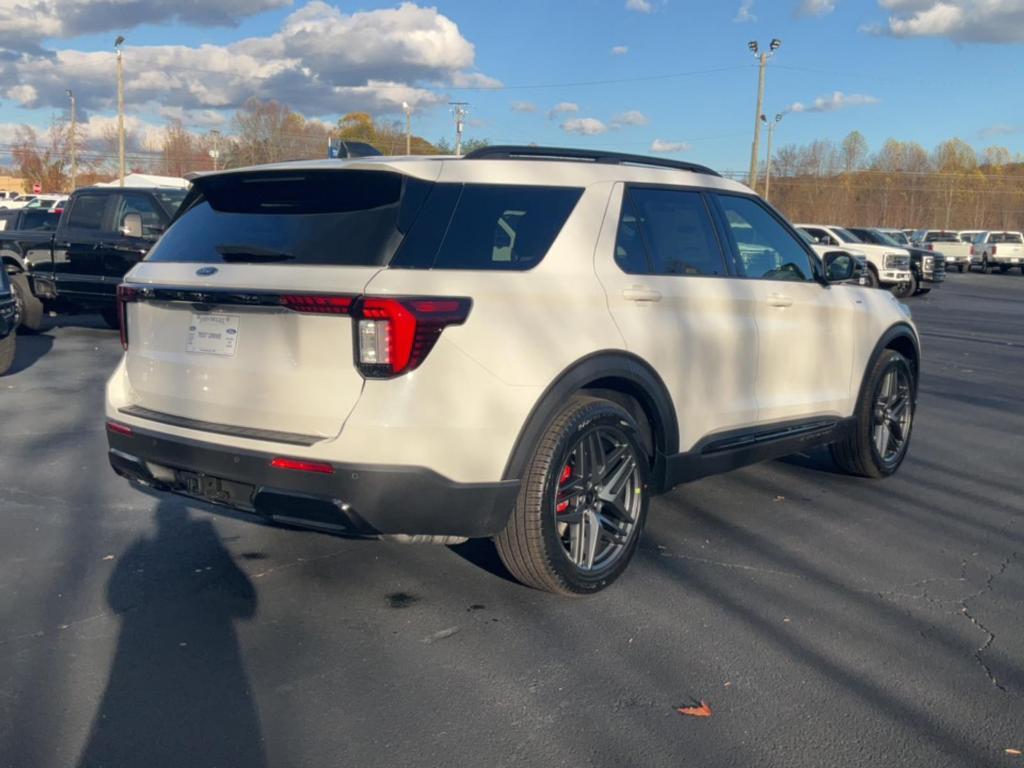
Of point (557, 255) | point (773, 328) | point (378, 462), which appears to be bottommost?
point (378, 462)

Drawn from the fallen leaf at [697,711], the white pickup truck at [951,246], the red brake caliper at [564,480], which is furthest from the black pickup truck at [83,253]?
the white pickup truck at [951,246]

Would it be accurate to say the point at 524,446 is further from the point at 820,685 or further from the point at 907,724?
the point at 907,724

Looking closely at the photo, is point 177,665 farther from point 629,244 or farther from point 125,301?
point 629,244

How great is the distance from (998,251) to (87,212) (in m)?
41.6

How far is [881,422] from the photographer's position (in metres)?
6.31

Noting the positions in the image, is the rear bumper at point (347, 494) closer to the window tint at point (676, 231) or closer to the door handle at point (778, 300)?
the window tint at point (676, 231)

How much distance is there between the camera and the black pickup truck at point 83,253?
12.3 m

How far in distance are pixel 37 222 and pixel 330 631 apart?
18307 mm

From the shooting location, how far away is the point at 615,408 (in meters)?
4.22

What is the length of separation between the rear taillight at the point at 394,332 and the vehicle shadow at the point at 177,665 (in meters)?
1.22

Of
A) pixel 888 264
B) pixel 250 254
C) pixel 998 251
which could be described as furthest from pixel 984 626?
pixel 998 251

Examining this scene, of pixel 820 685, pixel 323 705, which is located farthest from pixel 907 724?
pixel 323 705

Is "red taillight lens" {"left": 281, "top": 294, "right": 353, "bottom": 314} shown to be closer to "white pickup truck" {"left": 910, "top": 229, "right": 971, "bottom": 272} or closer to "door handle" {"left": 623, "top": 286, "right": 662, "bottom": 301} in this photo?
"door handle" {"left": 623, "top": 286, "right": 662, "bottom": 301}

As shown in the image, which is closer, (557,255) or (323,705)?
(323,705)
